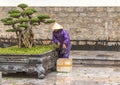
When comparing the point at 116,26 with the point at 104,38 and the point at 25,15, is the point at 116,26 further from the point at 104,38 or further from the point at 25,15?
the point at 25,15

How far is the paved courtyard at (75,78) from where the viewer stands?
369 inches

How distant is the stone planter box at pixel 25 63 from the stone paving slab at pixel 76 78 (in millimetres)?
203

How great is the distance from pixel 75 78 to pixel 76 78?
0.02m

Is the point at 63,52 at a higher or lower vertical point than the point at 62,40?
lower

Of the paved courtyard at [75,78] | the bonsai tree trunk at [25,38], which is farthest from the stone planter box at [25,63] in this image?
the bonsai tree trunk at [25,38]

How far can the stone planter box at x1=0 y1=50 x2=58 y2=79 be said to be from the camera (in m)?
9.87

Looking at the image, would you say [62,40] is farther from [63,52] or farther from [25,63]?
[25,63]

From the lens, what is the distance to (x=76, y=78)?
995cm

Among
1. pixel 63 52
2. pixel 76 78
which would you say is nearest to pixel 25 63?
pixel 76 78

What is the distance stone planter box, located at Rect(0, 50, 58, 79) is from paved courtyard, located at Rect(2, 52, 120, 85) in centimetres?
20

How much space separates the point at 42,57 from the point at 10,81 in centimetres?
93

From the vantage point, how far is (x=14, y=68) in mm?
9938

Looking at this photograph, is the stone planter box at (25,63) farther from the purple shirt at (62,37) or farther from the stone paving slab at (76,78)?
the purple shirt at (62,37)

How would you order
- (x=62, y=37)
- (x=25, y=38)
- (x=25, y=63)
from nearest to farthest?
(x=25, y=63) → (x=25, y=38) → (x=62, y=37)
